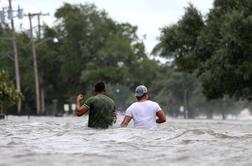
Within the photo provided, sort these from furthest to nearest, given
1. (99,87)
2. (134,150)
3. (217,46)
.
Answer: (217,46) → (99,87) → (134,150)

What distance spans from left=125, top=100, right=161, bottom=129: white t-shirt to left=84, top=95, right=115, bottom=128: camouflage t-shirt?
3.95 ft

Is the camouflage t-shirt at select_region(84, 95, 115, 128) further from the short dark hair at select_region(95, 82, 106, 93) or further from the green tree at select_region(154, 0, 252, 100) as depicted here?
the green tree at select_region(154, 0, 252, 100)

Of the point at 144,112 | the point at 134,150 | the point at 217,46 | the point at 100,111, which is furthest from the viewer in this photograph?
the point at 217,46

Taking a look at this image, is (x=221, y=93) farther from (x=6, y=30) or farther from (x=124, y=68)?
(x=6, y=30)

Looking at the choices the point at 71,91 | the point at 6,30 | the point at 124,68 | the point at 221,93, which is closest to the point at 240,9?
A: the point at 221,93

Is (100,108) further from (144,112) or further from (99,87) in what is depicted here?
(144,112)

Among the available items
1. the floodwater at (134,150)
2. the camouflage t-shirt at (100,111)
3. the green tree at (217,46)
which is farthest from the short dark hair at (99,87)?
the green tree at (217,46)

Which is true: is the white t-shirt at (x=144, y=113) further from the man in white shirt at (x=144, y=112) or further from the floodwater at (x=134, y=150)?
the floodwater at (x=134, y=150)

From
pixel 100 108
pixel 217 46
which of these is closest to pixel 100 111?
pixel 100 108

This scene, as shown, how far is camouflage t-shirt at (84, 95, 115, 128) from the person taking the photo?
55.0 ft

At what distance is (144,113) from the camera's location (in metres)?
15.6

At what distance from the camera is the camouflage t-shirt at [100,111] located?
16.8 m

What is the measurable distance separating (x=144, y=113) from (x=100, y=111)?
1.54m

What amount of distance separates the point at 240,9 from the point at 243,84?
4.41 metres
